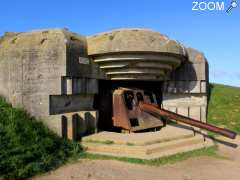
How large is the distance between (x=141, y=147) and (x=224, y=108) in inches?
235

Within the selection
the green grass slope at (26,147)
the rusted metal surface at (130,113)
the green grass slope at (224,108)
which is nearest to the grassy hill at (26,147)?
the green grass slope at (26,147)

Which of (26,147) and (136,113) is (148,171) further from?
(136,113)

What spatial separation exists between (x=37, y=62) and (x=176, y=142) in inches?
150

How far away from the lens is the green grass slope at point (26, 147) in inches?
209

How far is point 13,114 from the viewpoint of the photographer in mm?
7023

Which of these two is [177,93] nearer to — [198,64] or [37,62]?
[198,64]

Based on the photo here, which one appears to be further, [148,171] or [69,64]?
[69,64]

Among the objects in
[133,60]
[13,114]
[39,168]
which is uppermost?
[133,60]

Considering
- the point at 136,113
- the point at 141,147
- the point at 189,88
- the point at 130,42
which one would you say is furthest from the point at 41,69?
the point at 189,88

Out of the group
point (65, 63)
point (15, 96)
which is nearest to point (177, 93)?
point (65, 63)

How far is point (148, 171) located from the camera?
5.80 metres

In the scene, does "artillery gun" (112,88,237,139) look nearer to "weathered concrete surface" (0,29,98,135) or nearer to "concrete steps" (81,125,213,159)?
"concrete steps" (81,125,213,159)

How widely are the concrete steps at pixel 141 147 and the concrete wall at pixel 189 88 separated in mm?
2818

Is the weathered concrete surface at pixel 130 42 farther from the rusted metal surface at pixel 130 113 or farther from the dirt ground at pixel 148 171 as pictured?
the dirt ground at pixel 148 171
